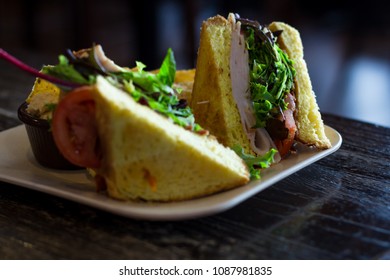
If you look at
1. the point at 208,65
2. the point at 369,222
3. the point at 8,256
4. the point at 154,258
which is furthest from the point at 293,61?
the point at 8,256

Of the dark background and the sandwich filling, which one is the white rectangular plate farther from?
the dark background

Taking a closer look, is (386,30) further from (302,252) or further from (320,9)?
(302,252)

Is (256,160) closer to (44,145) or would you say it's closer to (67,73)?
(67,73)

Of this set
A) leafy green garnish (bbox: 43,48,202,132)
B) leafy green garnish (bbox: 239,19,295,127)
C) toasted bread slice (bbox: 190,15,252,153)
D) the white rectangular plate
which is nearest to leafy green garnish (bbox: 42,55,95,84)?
leafy green garnish (bbox: 43,48,202,132)

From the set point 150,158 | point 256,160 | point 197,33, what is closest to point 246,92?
point 256,160

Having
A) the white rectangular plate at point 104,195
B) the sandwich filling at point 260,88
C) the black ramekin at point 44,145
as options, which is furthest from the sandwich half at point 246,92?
the black ramekin at point 44,145

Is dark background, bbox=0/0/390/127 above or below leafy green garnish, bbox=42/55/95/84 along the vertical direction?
below
